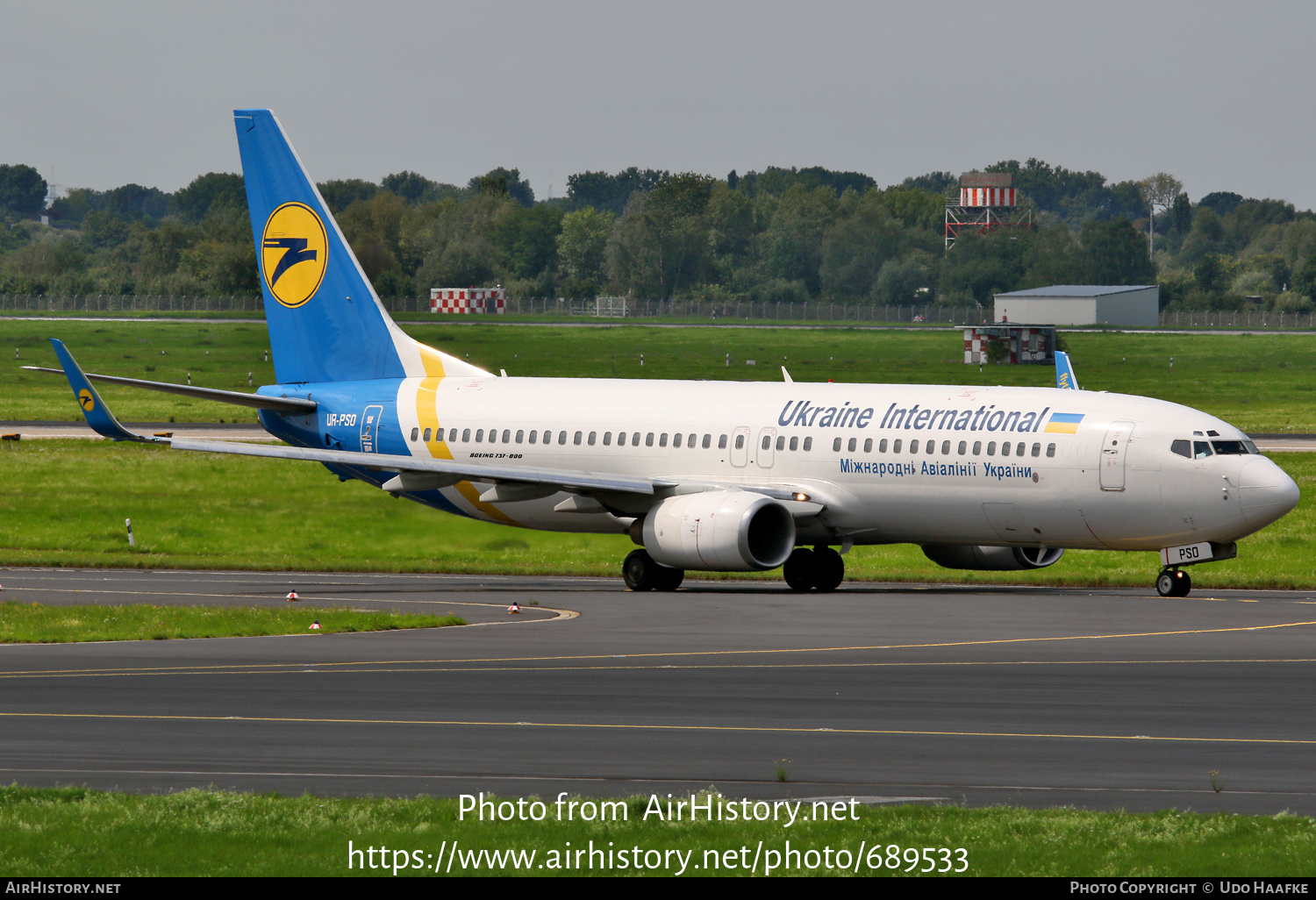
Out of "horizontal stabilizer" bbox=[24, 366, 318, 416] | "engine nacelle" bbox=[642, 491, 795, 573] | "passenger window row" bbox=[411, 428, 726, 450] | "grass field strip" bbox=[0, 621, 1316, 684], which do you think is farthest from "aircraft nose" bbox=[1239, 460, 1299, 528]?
"horizontal stabilizer" bbox=[24, 366, 318, 416]

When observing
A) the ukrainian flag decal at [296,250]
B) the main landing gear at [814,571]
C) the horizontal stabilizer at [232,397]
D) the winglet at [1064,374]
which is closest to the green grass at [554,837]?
the main landing gear at [814,571]

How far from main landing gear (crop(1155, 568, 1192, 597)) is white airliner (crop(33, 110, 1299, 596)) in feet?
0.17

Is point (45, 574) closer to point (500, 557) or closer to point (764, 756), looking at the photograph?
point (500, 557)

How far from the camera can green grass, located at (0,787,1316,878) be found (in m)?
14.4

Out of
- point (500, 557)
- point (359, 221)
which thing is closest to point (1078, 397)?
point (500, 557)

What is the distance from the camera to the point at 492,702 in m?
24.9

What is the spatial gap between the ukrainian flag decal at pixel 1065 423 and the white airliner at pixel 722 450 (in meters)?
0.05

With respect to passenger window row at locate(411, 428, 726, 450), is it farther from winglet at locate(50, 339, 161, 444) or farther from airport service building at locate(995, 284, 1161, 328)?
airport service building at locate(995, 284, 1161, 328)

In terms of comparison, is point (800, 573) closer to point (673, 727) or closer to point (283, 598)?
point (283, 598)

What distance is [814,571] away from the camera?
43469 mm

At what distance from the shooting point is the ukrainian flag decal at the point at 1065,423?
39.6m

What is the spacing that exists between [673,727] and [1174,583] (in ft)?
67.9

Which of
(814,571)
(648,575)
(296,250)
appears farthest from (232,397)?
(814,571)

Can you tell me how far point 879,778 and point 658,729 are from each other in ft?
13.2
